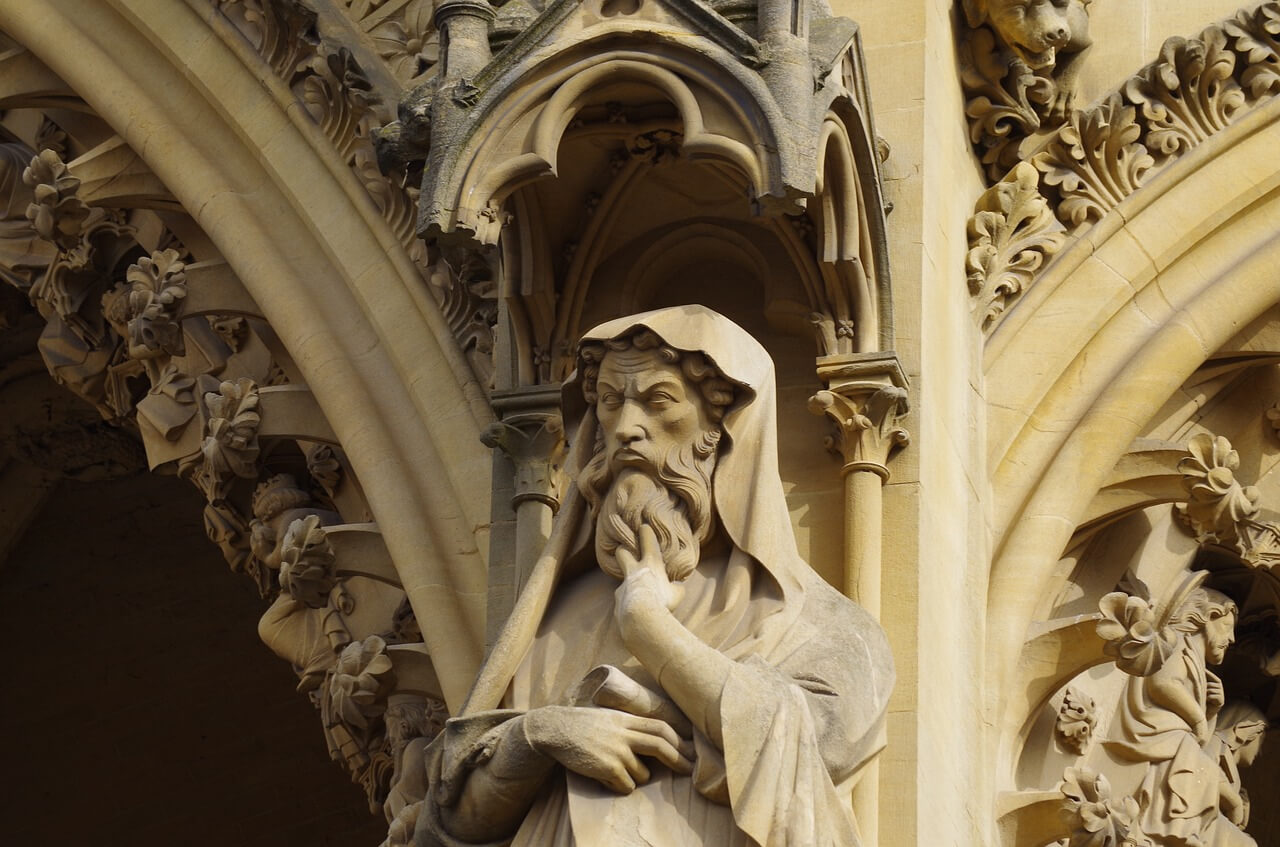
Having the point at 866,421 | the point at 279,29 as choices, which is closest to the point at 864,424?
the point at 866,421

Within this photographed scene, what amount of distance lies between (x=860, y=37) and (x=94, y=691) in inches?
236

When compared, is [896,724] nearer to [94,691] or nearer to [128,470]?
[128,470]

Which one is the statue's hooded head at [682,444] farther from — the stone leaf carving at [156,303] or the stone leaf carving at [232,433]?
the stone leaf carving at [156,303]

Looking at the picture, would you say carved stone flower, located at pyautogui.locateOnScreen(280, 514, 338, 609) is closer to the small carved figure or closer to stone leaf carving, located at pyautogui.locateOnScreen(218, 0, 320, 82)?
stone leaf carving, located at pyautogui.locateOnScreen(218, 0, 320, 82)

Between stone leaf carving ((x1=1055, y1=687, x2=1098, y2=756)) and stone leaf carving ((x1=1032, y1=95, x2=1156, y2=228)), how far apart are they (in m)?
1.13

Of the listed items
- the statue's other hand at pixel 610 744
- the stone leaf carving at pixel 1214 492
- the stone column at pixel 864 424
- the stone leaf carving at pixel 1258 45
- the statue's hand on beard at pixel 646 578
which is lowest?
the statue's other hand at pixel 610 744

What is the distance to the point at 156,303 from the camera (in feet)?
31.1

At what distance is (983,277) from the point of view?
8.23 metres

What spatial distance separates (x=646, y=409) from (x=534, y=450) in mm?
978

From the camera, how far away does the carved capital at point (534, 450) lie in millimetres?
7855

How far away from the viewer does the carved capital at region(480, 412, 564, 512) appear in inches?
309

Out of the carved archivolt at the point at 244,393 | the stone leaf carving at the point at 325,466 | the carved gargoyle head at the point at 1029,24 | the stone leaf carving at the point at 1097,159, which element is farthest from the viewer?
the stone leaf carving at the point at 325,466

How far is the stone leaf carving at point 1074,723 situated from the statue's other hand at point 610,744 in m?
1.75

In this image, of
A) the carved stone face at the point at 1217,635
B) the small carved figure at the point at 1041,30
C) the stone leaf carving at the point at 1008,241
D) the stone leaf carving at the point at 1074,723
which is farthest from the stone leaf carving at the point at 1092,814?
the small carved figure at the point at 1041,30
